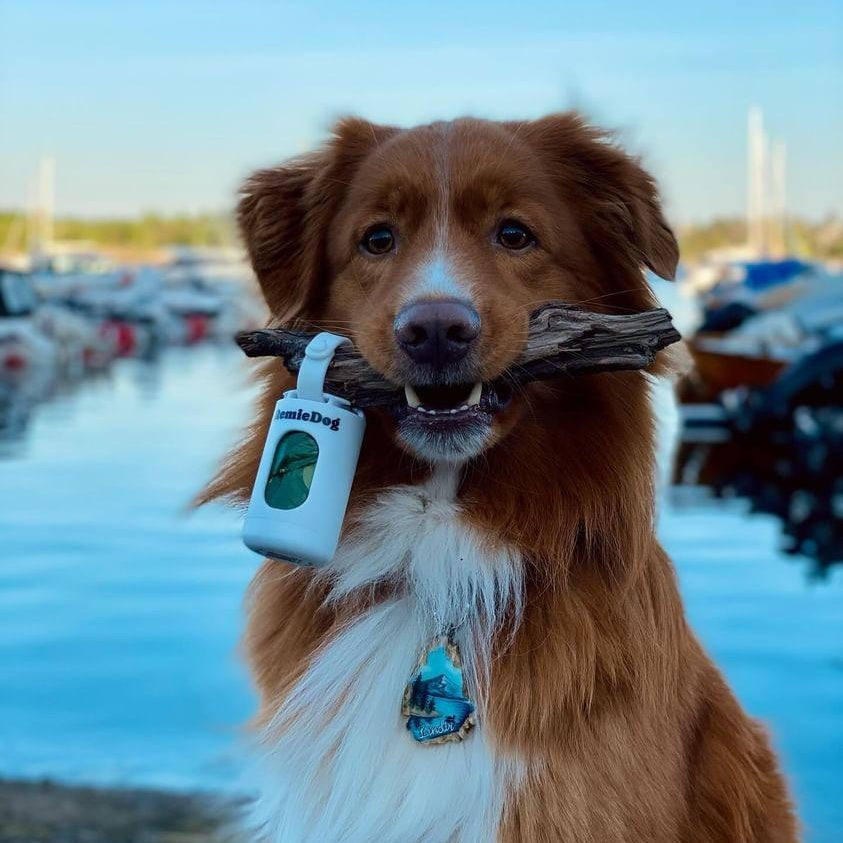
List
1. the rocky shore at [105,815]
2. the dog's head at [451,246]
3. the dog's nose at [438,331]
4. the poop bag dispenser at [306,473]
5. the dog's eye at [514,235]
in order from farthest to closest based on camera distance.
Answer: the rocky shore at [105,815], the dog's eye at [514,235], the dog's head at [451,246], the dog's nose at [438,331], the poop bag dispenser at [306,473]

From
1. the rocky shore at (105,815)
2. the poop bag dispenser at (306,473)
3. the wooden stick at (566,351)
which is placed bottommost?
the rocky shore at (105,815)

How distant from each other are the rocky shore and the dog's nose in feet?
7.93

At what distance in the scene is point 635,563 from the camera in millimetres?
3334

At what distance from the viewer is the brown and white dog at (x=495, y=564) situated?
10.2 ft

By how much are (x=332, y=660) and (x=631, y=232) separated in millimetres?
1482

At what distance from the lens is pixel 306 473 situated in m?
3.03

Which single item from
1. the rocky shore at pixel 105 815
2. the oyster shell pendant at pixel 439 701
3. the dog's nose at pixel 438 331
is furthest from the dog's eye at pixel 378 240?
the rocky shore at pixel 105 815

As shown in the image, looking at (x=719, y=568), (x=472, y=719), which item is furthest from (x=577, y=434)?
(x=719, y=568)

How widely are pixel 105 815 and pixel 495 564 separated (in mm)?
2584

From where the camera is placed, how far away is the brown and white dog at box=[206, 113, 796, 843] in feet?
10.2

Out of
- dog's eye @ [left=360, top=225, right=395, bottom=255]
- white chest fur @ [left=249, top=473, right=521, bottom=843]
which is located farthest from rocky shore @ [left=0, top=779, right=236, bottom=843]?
dog's eye @ [left=360, top=225, right=395, bottom=255]

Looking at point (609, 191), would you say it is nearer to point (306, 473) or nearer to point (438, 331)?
point (438, 331)

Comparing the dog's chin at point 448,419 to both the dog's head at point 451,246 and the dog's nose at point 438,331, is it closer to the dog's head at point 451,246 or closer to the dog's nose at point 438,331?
the dog's head at point 451,246

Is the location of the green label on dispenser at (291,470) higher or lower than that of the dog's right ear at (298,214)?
lower
